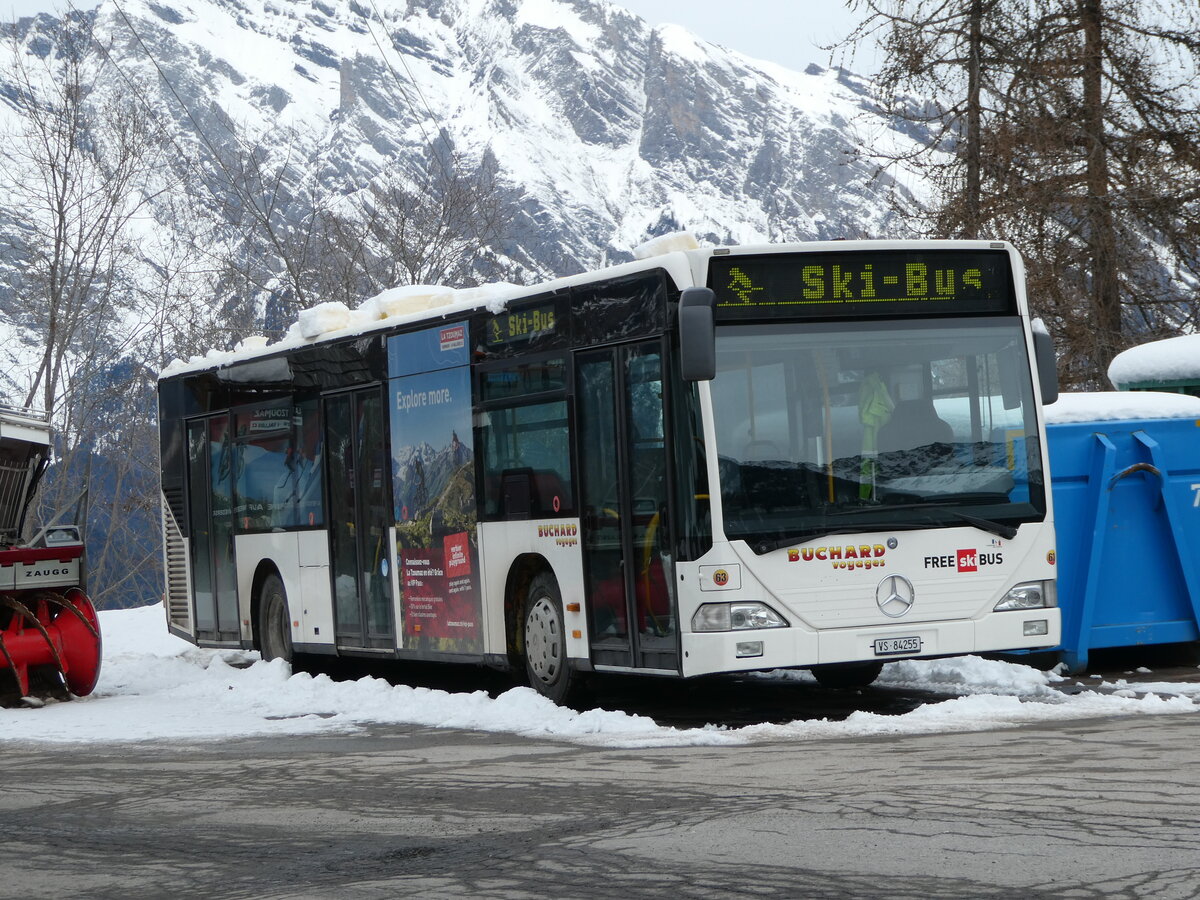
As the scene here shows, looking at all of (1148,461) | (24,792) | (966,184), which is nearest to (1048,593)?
(1148,461)

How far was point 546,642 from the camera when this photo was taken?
472 inches

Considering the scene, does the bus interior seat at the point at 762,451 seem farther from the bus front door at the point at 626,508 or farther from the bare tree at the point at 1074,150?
the bare tree at the point at 1074,150

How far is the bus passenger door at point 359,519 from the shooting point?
548 inches

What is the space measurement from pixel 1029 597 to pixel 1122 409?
2748 mm

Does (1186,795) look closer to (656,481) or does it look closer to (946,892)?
(946,892)

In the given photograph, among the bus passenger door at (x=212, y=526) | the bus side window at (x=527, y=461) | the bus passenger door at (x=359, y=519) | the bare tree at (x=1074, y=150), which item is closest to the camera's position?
the bus side window at (x=527, y=461)

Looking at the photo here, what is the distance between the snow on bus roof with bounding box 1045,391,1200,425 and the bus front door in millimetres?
3729

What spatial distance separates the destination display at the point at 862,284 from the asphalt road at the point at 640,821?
277 centimetres

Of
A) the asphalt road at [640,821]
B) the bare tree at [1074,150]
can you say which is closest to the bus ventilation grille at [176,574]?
the asphalt road at [640,821]

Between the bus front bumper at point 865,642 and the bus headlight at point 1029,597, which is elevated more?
the bus headlight at point 1029,597

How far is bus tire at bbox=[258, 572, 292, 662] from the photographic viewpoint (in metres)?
15.8

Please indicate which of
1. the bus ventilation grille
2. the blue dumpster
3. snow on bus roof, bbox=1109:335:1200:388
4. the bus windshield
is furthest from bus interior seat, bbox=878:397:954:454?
the bus ventilation grille

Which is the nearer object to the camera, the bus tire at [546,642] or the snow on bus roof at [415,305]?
the snow on bus roof at [415,305]

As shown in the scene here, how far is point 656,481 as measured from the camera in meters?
10.7
